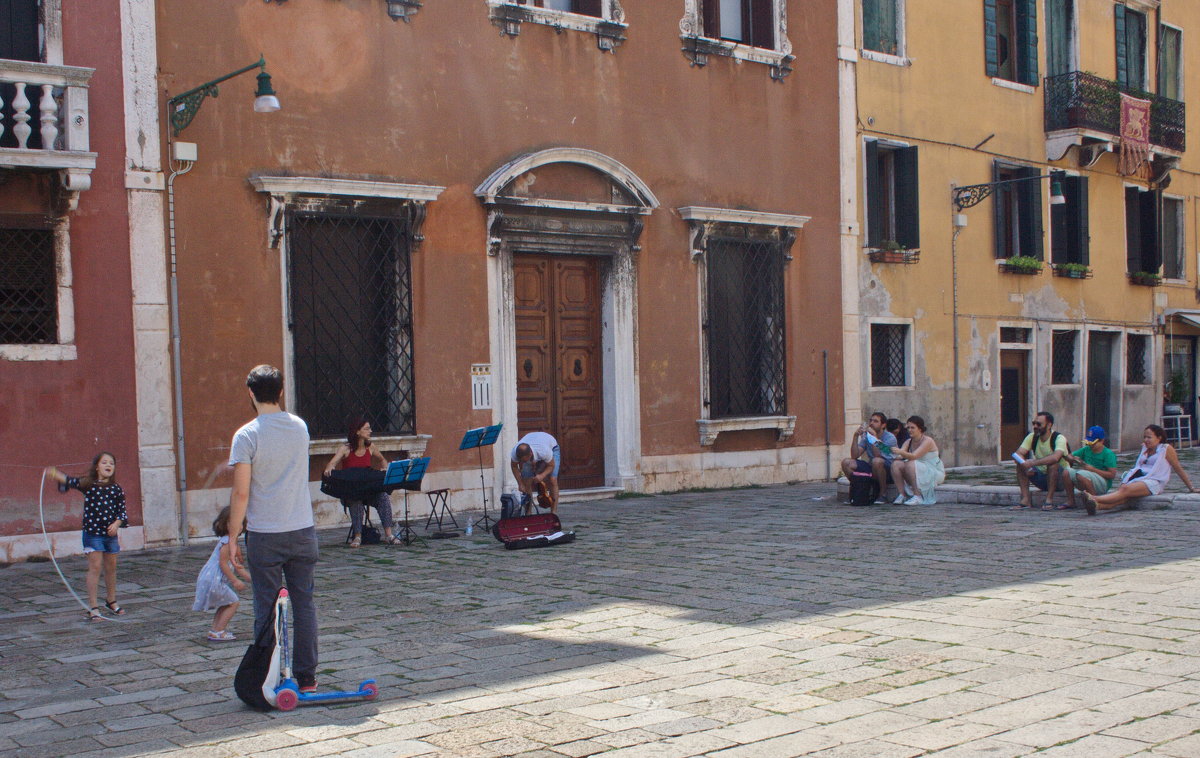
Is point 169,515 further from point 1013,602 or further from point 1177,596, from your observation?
point 1177,596

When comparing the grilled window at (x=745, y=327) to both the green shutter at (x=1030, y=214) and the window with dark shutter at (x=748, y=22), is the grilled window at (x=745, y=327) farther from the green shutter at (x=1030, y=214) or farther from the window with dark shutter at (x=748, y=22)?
the green shutter at (x=1030, y=214)

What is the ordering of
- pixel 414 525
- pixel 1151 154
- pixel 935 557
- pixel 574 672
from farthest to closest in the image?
pixel 1151 154 → pixel 414 525 → pixel 935 557 → pixel 574 672

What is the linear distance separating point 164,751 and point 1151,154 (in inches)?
889

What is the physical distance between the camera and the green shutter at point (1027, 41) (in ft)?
69.9

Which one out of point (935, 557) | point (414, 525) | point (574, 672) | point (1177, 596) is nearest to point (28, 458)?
point (414, 525)

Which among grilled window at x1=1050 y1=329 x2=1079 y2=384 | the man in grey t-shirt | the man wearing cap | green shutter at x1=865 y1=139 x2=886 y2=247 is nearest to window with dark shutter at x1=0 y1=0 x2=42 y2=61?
the man in grey t-shirt

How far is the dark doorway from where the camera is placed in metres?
21.1

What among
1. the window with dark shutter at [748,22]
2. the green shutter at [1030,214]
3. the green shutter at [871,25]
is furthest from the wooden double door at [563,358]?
the green shutter at [1030,214]

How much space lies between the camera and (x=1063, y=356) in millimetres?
22406

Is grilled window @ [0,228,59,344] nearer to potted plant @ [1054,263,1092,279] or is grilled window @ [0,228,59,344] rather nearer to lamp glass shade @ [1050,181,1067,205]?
lamp glass shade @ [1050,181,1067,205]

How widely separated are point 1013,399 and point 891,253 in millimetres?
4223

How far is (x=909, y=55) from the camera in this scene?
762 inches

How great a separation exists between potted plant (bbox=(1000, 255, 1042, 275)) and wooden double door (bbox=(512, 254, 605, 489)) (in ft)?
27.3

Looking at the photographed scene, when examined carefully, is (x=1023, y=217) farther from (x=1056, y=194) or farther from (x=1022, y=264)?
(x=1056, y=194)
